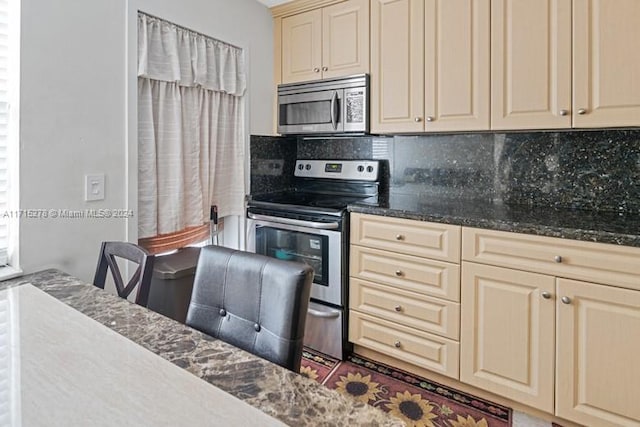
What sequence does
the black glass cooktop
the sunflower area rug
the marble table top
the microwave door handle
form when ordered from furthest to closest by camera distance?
the microwave door handle, the black glass cooktop, the sunflower area rug, the marble table top

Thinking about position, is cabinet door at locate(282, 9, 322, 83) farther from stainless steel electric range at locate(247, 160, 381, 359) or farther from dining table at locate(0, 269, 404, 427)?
dining table at locate(0, 269, 404, 427)

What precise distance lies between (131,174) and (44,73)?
55cm

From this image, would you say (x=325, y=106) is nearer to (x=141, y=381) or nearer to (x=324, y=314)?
(x=324, y=314)

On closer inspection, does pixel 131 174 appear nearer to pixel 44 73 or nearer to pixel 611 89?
pixel 44 73

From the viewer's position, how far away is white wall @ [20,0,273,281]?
159 cm

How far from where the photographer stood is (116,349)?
0.91m

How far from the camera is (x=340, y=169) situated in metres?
2.92

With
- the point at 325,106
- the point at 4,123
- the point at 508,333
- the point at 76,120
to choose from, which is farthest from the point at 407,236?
the point at 4,123

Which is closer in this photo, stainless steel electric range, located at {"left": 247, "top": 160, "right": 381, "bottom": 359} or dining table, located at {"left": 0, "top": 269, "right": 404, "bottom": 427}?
dining table, located at {"left": 0, "top": 269, "right": 404, "bottom": 427}

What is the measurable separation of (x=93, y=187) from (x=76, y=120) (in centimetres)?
30

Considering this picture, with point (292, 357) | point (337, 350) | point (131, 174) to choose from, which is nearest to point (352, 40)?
point (131, 174)

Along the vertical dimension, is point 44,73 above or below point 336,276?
above

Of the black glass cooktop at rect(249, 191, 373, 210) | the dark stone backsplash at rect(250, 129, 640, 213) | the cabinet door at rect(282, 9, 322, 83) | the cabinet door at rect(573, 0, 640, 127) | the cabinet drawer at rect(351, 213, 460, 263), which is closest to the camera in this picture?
the cabinet door at rect(573, 0, 640, 127)

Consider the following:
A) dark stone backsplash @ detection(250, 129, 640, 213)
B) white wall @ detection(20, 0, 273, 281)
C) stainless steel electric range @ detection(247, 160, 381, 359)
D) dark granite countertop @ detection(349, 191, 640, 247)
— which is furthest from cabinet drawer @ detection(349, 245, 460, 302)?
white wall @ detection(20, 0, 273, 281)
